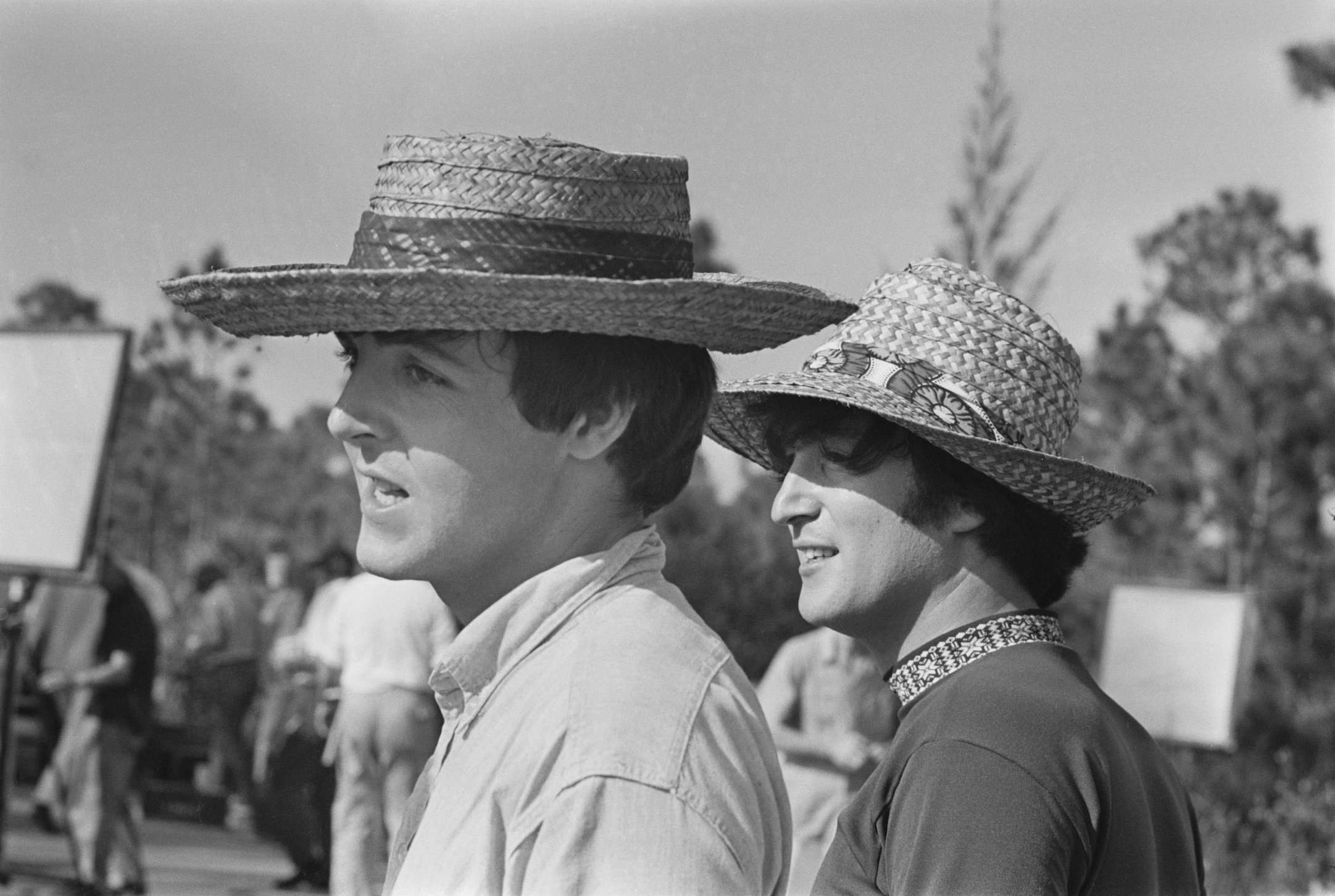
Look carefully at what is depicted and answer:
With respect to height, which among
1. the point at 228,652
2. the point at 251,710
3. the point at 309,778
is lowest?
the point at 251,710

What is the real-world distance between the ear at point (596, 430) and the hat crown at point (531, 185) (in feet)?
0.68

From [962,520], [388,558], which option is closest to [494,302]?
[388,558]

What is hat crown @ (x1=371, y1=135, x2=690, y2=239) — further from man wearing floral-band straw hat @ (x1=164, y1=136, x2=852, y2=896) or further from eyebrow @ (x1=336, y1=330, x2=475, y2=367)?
eyebrow @ (x1=336, y1=330, x2=475, y2=367)

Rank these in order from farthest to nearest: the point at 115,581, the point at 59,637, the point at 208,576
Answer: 1. the point at 208,576
2. the point at 59,637
3. the point at 115,581

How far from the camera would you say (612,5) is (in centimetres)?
320

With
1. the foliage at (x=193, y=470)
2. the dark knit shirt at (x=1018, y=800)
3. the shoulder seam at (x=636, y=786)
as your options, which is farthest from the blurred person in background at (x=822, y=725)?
the foliage at (x=193, y=470)

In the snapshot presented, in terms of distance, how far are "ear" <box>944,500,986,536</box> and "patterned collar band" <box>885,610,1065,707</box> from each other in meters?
0.12

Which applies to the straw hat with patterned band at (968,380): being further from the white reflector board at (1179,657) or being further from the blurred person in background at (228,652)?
the blurred person in background at (228,652)

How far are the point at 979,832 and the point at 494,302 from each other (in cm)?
76

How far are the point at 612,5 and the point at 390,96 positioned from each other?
0.47 meters

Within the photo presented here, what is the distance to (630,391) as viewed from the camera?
82.4 inches

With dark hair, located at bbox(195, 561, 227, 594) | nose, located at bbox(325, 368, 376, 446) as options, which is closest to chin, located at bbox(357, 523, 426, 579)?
nose, located at bbox(325, 368, 376, 446)

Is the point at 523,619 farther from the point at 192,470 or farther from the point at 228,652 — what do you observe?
the point at 192,470

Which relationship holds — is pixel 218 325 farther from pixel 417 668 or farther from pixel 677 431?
pixel 417 668
